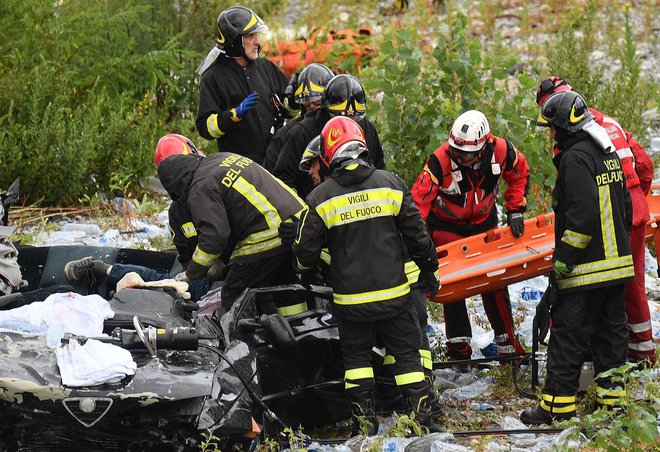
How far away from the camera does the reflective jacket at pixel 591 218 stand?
5.92m

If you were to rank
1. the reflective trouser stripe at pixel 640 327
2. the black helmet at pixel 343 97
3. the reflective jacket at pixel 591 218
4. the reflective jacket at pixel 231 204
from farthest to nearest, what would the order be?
the black helmet at pixel 343 97 → the reflective trouser stripe at pixel 640 327 → the reflective jacket at pixel 231 204 → the reflective jacket at pixel 591 218

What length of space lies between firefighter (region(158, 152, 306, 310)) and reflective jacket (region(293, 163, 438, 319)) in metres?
0.62

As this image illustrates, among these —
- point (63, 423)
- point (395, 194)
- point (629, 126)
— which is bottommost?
point (629, 126)

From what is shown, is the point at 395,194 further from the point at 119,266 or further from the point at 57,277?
the point at 57,277

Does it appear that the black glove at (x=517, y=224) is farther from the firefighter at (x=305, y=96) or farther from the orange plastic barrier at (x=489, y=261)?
the firefighter at (x=305, y=96)

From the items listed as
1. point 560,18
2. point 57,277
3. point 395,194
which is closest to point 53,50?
point 57,277

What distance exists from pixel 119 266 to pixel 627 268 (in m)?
3.17

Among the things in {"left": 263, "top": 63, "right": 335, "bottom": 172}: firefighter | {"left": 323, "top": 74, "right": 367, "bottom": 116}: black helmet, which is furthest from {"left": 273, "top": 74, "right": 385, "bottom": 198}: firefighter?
{"left": 263, "top": 63, "right": 335, "bottom": 172}: firefighter

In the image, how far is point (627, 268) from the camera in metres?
6.06

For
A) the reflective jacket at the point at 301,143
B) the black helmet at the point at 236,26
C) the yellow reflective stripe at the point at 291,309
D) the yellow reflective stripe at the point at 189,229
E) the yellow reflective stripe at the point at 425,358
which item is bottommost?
the yellow reflective stripe at the point at 425,358

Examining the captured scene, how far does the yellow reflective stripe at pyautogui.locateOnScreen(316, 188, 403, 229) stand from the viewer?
18.6ft

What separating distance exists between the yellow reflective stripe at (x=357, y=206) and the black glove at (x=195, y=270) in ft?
3.25

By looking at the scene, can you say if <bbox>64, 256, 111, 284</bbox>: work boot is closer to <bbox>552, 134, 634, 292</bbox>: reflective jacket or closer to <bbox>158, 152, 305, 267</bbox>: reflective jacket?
<bbox>158, 152, 305, 267</bbox>: reflective jacket

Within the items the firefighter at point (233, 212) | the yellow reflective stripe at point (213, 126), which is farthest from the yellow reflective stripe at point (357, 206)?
the yellow reflective stripe at point (213, 126)
